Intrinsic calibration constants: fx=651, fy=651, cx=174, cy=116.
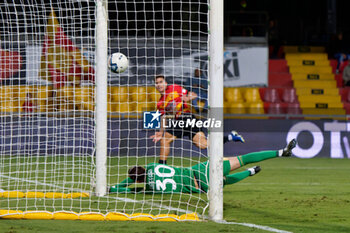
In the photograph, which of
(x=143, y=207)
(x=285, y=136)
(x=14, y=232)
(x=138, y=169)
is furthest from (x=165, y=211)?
(x=285, y=136)

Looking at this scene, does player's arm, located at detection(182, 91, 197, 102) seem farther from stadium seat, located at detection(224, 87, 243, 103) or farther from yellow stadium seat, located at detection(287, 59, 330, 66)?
yellow stadium seat, located at detection(287, 59, 330, 66)

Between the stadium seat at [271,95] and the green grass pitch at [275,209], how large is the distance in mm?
8664

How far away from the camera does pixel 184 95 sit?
10.4 meters

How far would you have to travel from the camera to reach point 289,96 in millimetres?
20750

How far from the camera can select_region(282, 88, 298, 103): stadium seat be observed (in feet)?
67.9

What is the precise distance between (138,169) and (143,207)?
3.39 ft

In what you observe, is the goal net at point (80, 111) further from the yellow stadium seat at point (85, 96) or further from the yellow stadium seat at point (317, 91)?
the yellow stadium seat at point (317, 91)

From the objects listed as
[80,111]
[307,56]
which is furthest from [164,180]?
[307,56]

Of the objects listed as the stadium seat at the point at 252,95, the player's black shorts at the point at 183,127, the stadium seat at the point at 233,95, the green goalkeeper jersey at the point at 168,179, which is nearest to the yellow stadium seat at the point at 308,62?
the stadium seat at the point at 252,95

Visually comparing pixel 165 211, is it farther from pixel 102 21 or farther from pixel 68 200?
pixel 102 21

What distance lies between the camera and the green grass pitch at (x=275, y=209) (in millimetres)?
6098

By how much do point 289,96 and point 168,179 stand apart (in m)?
12.9

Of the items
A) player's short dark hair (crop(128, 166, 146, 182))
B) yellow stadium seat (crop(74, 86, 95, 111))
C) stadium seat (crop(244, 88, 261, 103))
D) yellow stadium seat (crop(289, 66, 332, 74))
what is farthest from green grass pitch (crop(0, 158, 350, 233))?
yellow stadium seat (crop(289, 66, 332, 74))

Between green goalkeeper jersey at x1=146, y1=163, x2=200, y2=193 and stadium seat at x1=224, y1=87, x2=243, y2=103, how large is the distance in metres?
12.1
